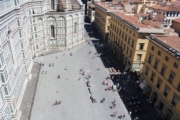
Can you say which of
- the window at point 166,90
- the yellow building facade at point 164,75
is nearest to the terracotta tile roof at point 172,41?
the yellow building facade at point 164,75

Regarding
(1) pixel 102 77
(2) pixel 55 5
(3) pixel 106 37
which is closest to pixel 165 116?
(1) pixel 102 77

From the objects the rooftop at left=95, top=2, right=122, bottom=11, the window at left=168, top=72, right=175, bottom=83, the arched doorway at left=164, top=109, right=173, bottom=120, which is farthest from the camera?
the rooftop at left=95, top=2, right=122, bottom=11

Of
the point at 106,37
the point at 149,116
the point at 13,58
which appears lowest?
the point at 149,116

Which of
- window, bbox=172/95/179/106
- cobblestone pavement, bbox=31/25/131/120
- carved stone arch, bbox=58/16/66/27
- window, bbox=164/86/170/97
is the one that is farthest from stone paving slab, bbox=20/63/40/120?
window, bbox=172/95/179/106

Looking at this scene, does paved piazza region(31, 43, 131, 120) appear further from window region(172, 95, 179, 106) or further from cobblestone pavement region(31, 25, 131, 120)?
window region(172, 95, 179, 106)

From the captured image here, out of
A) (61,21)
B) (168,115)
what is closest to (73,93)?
(168,115)

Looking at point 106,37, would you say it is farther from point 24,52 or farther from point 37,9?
point 24,52
